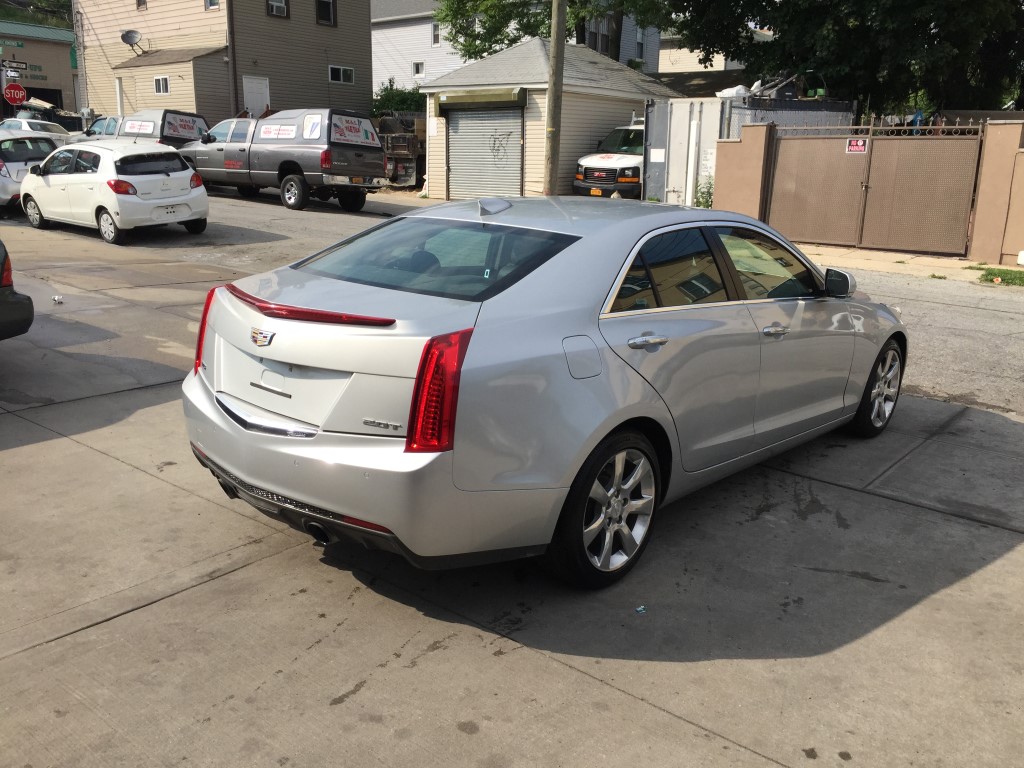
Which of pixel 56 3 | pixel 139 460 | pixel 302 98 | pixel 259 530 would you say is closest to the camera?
pixel 259 530

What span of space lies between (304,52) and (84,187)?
67.0ft

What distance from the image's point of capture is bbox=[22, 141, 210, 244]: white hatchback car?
1445 cm

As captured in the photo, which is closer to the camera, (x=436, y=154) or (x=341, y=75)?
(x=436, y=154)

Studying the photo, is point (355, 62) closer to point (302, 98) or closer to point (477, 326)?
point (302, 98)

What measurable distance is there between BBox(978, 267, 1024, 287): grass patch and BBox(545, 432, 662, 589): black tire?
11.6 meters

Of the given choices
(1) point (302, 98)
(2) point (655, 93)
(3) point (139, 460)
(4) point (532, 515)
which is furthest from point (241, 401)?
(1) point (302, 98)

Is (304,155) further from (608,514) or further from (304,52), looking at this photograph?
(608,514)

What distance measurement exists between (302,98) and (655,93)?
1351cm

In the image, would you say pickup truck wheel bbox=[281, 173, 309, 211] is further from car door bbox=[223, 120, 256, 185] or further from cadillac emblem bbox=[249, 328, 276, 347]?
cadillac emblem bbox=[249, 328, 276, 347]

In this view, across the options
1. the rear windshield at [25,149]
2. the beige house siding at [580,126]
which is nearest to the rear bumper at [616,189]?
the beige house siding at [580,126]

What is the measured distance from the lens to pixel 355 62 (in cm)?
3544

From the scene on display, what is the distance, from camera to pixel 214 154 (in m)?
22.0

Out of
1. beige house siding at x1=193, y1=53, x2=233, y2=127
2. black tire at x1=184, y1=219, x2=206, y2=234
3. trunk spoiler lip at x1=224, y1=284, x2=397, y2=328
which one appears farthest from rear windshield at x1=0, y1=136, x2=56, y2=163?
trunk spoiler lip at x1=224, y1=284, x2=397, y2=328

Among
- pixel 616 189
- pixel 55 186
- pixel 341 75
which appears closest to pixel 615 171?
pixel 616 189
